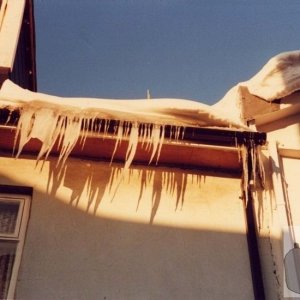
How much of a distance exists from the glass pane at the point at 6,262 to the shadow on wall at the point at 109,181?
61cm

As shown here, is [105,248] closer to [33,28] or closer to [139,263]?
[139,263]

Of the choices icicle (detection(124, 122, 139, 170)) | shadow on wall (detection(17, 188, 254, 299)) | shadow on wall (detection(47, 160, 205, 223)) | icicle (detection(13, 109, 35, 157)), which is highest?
icicle (detection(13, 109, 35, 157))

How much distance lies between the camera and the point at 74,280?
3.73 meters

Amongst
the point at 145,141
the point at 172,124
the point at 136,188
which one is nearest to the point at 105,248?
the point at 136,188

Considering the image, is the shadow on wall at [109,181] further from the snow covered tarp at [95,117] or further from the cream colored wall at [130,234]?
the snow covered tarp at [95,117]

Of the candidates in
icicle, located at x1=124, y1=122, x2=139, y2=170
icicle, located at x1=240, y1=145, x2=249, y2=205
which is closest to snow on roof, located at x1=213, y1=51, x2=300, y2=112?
icicle, located at x1=240, y1=145, x2=249, y2=205

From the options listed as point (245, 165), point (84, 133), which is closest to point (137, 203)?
point (84, 133)

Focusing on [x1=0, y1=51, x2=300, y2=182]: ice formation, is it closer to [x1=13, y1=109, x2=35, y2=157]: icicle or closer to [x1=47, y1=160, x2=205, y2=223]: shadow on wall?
[x1=13, y1=109, x2=35, y2=157]: icicle

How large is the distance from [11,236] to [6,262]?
0.80 feet

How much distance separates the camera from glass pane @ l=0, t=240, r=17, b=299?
3705mm

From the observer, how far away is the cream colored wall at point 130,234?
375 cm

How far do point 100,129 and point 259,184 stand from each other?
5.57 ft

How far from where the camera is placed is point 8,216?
4137 mm

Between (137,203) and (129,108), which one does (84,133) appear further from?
(137,203)
